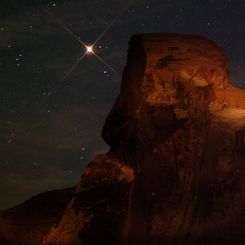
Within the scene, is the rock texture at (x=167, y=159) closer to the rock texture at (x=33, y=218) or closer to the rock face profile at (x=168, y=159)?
the rock face profile at (x=168, y=159)

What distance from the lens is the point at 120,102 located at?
25.3 metres

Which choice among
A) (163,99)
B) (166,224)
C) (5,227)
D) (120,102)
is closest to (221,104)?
(163,99)

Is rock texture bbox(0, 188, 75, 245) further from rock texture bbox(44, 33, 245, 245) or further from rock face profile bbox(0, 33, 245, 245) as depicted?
rock texture bbox(44, 33, 245, 245)

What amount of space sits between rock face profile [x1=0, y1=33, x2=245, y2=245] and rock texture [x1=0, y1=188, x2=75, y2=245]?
4.50 meters

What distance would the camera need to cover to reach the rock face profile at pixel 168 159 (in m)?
21.6

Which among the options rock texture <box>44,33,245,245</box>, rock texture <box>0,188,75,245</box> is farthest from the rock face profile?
rock texture <box>0,188,75,245</box>

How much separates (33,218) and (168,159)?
9.51 m

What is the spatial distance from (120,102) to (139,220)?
542 centimetres

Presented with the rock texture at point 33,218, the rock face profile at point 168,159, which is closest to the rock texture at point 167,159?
the rock face profile at point 168,159

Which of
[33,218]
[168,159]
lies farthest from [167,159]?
[33,218]

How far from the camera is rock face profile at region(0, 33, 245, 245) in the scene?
70.9 feet

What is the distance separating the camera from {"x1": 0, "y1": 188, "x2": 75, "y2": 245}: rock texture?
27141 millimetres

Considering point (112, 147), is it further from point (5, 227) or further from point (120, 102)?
point (5, 227)

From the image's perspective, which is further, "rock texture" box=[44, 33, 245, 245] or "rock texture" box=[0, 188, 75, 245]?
"rock texture" box=[0, 188, 75, 245]
